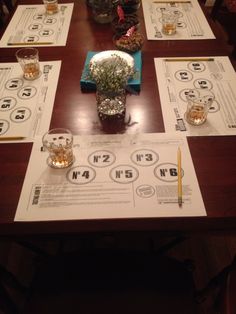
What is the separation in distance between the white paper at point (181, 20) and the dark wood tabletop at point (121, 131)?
0.04 metres

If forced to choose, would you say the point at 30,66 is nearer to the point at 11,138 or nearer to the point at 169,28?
the point at 11,138

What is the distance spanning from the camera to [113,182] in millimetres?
784

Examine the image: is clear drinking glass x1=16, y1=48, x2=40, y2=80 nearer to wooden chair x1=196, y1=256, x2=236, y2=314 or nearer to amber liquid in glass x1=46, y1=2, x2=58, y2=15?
amber liquid in glass x1=46, y1=2, x2=58, y2=15

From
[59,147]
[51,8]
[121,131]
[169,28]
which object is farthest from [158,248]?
[51,8]

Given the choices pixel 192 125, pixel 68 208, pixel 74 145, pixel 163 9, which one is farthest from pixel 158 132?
pixel 163 9

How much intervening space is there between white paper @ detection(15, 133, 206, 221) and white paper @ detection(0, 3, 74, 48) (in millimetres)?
615

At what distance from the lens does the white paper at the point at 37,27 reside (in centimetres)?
132

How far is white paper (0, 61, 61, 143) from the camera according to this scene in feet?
3.05

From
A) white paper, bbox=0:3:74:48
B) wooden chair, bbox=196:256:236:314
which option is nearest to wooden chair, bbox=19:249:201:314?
wooden chair, bbox=196:256:236:314

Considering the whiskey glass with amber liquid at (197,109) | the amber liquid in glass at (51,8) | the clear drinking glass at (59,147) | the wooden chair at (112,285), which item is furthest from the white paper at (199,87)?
the amber liquid in glass at (51,8)

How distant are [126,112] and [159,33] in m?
0.55

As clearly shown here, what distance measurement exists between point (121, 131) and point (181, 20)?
2.62 feet

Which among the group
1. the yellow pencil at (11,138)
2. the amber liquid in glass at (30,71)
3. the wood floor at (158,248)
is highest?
the amber liquid in glass at (30,71)

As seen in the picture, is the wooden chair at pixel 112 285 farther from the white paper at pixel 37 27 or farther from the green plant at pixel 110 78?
the white paper at pixel 37 27
